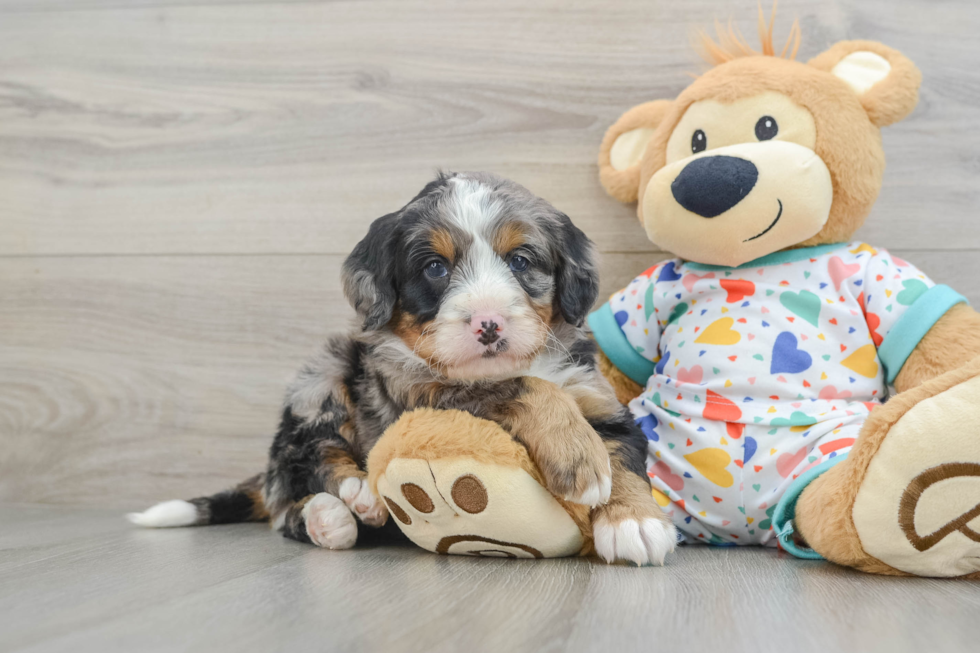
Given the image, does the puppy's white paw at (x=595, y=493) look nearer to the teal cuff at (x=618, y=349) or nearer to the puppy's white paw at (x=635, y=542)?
the puppy's white paw at (x=635, y=542)

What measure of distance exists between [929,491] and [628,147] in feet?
3.98

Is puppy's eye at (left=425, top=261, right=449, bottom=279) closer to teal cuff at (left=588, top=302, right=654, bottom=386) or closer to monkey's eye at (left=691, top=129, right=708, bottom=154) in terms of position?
teal cuff at (left=588, top=302, right=654, bottom=386)

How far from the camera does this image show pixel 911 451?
4.06ft

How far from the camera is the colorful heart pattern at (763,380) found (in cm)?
163

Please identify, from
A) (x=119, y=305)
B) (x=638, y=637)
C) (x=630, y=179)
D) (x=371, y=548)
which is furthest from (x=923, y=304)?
(x=119, y=305)

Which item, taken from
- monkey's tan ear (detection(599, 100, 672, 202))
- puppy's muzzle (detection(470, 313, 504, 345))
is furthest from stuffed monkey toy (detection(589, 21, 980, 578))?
puppy's muzzle (detection(470, 313, 504, 345))

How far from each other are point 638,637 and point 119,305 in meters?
2.17

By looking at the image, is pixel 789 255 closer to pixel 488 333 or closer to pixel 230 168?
pixel 488 333

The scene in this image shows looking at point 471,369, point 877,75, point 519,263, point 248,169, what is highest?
point 877,75

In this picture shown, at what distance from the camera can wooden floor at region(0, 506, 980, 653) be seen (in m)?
0.96

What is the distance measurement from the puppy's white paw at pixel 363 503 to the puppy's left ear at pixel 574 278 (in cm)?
60

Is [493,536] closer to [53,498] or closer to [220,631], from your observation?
[220,631]

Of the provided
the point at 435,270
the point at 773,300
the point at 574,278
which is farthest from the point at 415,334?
the point at 773,300

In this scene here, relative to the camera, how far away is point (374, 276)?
163cm
